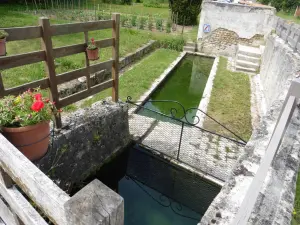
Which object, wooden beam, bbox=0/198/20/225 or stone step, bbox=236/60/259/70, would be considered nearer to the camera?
wooden beam, bbox=0/198/20/225

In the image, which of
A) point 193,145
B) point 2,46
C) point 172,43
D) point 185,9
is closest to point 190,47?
point 172,43

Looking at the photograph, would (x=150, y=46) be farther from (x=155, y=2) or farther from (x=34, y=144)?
(x=155, y=2)

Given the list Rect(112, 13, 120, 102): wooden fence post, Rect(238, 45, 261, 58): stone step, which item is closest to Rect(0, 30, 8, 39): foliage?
Rect(112, 13, 120, 102): wooden fence post

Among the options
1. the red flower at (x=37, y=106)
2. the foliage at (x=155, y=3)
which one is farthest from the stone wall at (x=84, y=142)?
the foliage at (x=155, y=3)

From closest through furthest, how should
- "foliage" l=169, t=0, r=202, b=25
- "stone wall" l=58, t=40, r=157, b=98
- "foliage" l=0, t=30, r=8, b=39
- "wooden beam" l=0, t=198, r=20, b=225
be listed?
"wooden beam" l=0, t=198, r=20, b=225, "foliage" l=0, t=30, r=8, b=39, "stone wall" l=58, t=40, r=157, b=98, "foliage" l=169, t=0, r=202, b=25

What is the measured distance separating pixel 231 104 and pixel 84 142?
14.1 ft

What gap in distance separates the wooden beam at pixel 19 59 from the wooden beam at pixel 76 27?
31 centimetres

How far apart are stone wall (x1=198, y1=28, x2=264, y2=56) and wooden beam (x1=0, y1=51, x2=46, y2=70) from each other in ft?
31.5

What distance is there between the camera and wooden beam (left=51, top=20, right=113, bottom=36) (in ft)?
8.89

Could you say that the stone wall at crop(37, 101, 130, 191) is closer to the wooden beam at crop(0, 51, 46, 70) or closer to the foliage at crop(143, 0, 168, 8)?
the wooden beam at crop(0, 51, 46, 70)

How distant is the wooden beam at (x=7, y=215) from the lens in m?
1.79

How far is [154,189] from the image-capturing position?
13.3ft

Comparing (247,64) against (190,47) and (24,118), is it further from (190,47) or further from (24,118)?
(24,118)

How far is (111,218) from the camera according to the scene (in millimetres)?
976
